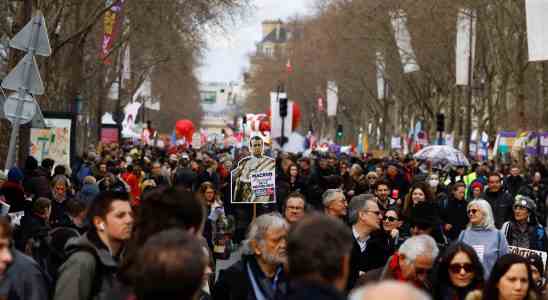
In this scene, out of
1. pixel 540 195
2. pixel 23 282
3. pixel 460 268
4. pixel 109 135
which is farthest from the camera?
pixel 109 135

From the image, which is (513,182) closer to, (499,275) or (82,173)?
(82,173)

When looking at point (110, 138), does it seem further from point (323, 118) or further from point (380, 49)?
point (323, 118)

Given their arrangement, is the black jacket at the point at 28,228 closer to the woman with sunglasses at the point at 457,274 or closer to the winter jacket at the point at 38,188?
the winter jacket at the point at 38,188

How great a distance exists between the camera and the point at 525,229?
38.5ft

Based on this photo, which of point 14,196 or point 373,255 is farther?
point 14,196

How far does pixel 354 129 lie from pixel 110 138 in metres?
50.1

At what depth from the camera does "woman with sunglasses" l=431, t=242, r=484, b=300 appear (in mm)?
7309

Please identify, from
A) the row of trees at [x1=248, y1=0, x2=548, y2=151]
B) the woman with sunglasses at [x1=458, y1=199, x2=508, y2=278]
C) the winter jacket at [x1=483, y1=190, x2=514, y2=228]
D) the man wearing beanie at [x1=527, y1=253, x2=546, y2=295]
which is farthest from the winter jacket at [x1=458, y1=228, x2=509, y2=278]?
the row of trees at [x1=248, y1=0, x2=548, y2=151]

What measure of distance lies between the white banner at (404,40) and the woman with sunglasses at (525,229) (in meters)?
32.3

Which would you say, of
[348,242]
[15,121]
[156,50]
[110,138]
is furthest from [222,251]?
[156,50]

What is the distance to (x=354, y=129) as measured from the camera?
95.0 metres

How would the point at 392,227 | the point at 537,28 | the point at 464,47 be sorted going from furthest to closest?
the point at 464,47 → the point at 537,28 → the point at 392,227

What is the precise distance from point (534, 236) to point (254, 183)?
13.9 feet

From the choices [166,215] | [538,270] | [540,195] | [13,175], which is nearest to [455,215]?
[13,175]
